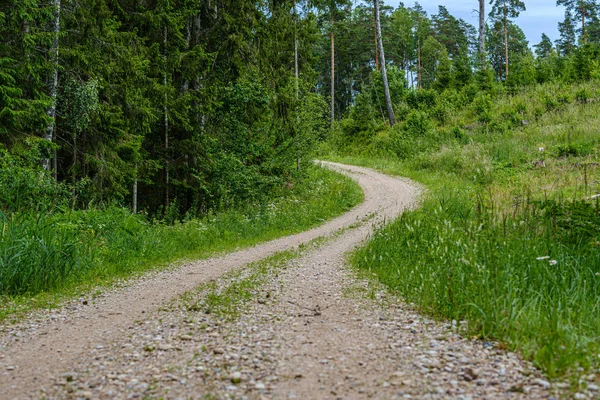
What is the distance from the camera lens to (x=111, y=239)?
9.94m

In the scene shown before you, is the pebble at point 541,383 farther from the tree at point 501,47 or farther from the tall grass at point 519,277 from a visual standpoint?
the tree at point 501,47

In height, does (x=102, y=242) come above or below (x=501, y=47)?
below

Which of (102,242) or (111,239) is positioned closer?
(102,242)

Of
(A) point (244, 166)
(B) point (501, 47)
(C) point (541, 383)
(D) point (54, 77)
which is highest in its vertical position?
(B) point (501, 47)

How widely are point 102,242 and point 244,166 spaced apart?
7297 millimetres

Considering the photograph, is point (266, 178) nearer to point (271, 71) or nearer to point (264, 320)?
point (271, 71)

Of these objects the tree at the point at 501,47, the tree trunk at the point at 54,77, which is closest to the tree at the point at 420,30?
the tree at the point at 501,47

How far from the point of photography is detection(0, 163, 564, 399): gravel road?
3.12m

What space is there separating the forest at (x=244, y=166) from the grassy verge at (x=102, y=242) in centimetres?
5

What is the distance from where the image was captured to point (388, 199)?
18625 millimetres

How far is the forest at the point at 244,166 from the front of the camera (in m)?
5.61

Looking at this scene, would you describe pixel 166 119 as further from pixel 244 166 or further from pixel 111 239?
pixel 111 239

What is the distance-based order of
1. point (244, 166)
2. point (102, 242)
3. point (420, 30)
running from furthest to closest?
point (420, 30) → point (244, 166) → point (102, 242)

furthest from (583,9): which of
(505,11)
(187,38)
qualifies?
(187,38)
